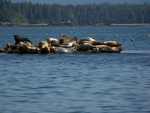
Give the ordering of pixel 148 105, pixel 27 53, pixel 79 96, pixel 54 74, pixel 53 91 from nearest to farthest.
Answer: pixel 148 105
pixel 79 96
pixel 53 91
pixel 54 74
pixel 27 53

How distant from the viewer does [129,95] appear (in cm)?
2814

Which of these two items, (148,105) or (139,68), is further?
(139,68)

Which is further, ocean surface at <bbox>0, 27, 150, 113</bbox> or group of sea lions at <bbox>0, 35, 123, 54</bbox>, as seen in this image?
group of sea lions at <bbox>0, 35, 123, 54</bbox>

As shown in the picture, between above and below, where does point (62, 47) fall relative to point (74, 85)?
below

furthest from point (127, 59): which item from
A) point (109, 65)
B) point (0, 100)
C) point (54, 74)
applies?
point (0, 100)

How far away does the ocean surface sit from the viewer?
25.2m

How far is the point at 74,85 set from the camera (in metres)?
32.1

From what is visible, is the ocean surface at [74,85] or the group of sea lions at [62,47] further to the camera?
Answer: the group of sea lions at [62,47]

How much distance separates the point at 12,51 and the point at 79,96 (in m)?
31.8

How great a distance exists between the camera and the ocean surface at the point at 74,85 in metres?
25.2

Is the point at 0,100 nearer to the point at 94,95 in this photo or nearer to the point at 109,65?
the point at 94,95

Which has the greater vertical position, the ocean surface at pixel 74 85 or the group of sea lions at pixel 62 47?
the ocean surface at pixel 74 85

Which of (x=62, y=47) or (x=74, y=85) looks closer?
(x=74, y=85)

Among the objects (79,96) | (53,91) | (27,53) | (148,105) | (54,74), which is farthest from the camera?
(27,53)
